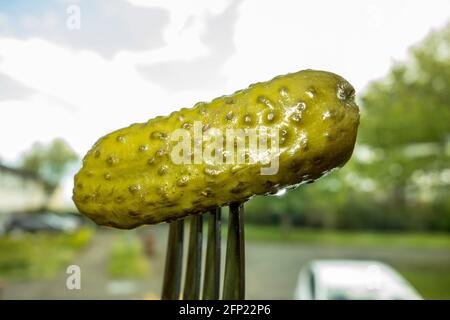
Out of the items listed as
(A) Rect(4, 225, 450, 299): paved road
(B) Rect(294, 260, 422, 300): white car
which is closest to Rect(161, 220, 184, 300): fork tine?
(B) Rect(294, 260, 422, 300): white car

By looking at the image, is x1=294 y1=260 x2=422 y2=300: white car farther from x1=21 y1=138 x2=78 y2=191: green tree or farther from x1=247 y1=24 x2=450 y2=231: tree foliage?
x1=21 y1=138 x2=78 y2=191: green tree

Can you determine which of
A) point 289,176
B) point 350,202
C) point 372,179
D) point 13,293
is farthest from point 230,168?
point 350,202

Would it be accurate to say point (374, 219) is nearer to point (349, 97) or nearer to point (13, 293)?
point (13, 293)

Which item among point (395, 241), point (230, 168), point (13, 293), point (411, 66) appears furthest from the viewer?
point (395, 241)

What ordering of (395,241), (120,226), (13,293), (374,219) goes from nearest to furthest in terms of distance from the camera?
(120,226) → (13,293) → (395,241) → (374,219)

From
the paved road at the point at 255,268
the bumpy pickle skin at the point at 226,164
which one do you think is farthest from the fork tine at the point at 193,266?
the paved road at the point at 255,268
